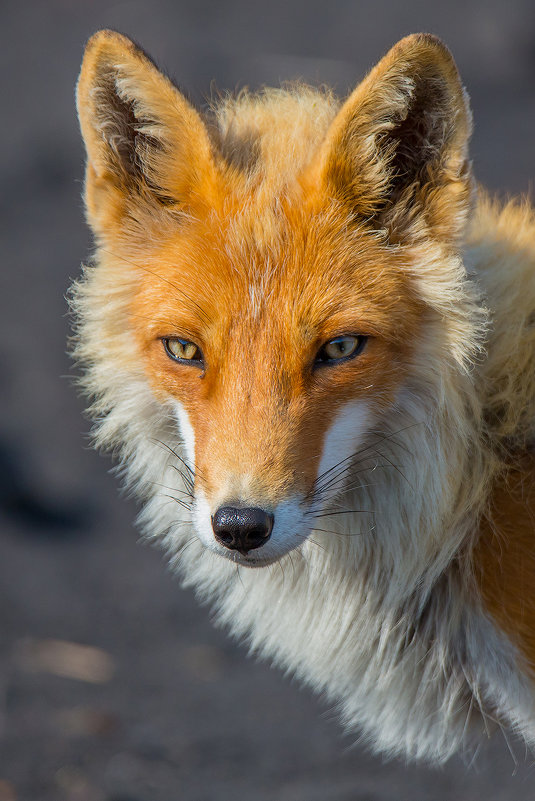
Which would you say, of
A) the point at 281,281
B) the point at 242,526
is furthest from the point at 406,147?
the point at 242,526

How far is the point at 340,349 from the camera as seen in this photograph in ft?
9.36

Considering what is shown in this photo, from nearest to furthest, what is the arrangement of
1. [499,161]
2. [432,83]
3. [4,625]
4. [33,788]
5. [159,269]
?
[432,83] < [159,269] < [33,788] < [4,625] < [499,161]

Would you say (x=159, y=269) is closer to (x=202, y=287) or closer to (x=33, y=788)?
(x=202, y=287)

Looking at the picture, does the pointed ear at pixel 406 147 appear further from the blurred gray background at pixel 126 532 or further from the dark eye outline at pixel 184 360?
the blurred gray background at pixel 126 532

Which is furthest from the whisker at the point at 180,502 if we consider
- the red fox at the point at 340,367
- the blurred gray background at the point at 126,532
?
the blurred gray background at the point at 126,532

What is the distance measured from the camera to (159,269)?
309 cm

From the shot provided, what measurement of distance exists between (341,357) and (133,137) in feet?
4.02

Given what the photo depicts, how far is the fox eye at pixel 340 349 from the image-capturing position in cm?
284

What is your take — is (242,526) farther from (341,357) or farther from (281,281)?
(281,281)

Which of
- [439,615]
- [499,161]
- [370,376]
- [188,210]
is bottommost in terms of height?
[439,615]

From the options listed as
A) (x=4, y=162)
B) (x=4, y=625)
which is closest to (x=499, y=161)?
(x=4, y=162)

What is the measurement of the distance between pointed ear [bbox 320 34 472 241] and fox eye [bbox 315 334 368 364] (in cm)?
47

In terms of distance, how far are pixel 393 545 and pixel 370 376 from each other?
737 mm

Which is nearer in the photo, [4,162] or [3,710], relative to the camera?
[3,710]
